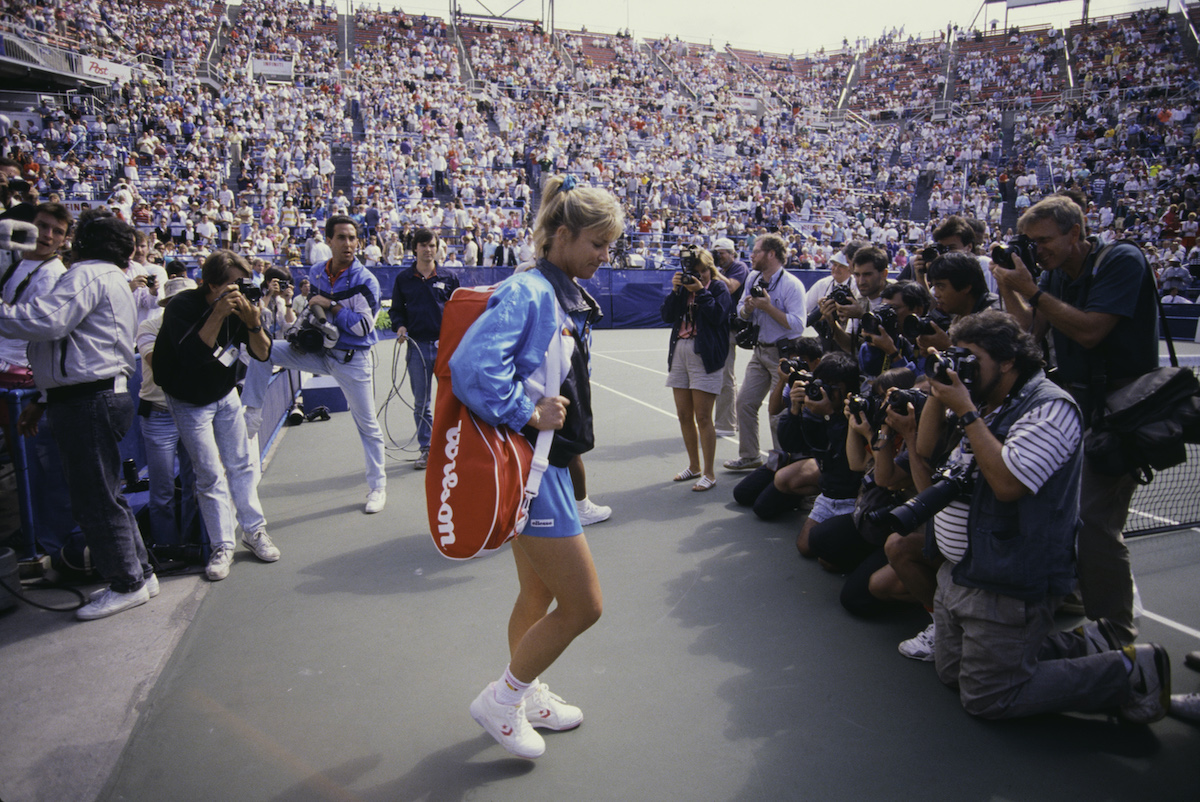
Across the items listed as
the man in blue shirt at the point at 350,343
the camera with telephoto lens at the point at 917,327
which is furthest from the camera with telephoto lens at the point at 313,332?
the camera with telephoto lens at the point at 917,327

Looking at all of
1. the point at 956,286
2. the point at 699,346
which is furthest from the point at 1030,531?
the point at 699,346

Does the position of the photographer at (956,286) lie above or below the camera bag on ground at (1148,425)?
above

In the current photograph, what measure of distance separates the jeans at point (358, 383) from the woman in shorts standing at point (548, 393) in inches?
118

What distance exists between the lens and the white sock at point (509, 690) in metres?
2.43

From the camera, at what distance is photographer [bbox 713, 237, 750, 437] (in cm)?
634

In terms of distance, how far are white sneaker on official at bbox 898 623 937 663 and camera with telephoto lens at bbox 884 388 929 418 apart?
990 millimetres

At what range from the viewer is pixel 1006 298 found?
372 centimetres

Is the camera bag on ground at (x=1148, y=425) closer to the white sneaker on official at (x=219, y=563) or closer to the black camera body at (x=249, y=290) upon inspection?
the black camera body at (x=249, y=290)

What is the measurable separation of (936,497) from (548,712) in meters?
1.70

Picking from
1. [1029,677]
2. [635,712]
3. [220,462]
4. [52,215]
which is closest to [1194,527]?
[1029,677]

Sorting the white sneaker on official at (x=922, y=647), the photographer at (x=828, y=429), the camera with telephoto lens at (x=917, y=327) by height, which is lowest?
the white sneaker on official at (x=922, y=647)

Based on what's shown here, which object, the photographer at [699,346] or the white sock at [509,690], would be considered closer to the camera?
the white sock at [509,690]

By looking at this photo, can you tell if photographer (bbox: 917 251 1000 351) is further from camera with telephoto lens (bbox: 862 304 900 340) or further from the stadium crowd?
camera with telephoto lens (bbox: 862 304 900 340)

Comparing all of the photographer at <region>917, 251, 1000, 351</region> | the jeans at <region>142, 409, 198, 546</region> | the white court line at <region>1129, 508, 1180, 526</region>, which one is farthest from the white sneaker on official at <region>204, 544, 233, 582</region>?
the white court line at <region>1129, 508, 1180, 526</region>
